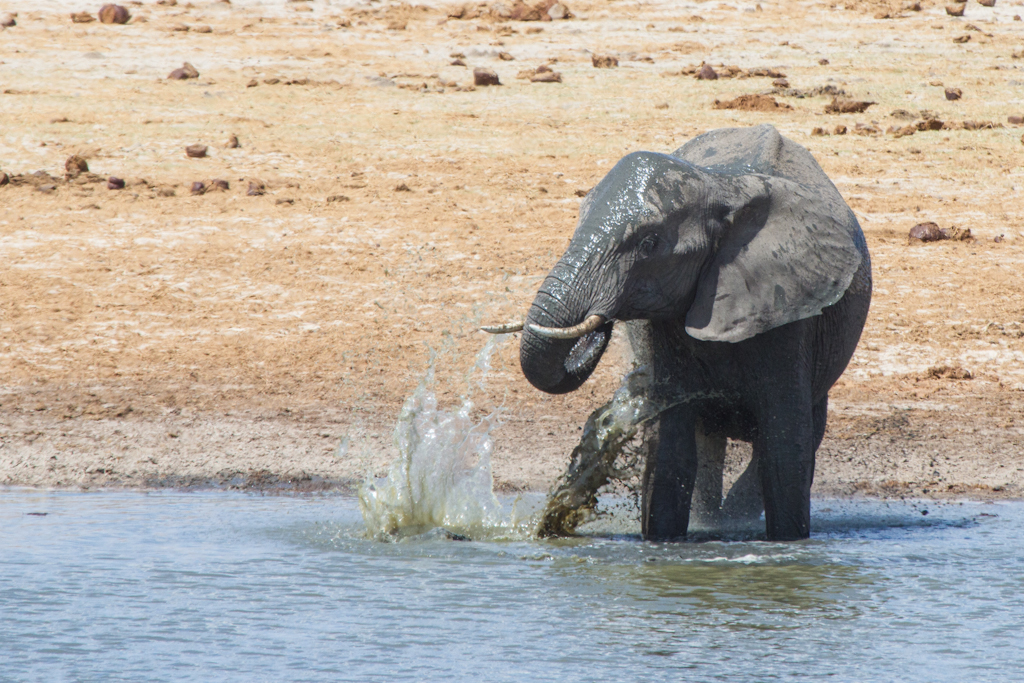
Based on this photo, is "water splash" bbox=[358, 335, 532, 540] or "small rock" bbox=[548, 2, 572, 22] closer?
"water splash" bbox=[358, 335, 532, 540]

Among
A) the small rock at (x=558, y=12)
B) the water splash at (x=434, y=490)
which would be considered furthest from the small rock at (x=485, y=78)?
the water splash at (x=434, y=490)

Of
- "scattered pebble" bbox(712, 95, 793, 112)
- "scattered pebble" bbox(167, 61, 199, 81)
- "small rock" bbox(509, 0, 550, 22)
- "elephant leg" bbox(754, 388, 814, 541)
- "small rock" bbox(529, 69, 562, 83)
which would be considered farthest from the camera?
"small rock" bbox(509, 0, 550, 22)

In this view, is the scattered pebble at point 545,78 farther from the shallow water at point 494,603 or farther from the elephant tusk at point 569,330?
A: the elephant tusk at point 569,330

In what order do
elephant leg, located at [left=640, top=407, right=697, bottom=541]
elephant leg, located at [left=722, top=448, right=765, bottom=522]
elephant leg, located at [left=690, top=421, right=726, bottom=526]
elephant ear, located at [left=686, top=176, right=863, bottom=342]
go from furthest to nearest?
1. elephant leg, located at [left=722, top=448, right=765, bottom=522]
2. elephant leg, located at [left=690, top=421, right=726, bottom=526]
3. elephant leg, located at [left=640, top=407, right=697, bottom=541]
4. elephant ear, located at [left=686, top=176, right=863, bottom=342]

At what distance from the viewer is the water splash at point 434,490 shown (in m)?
6.82

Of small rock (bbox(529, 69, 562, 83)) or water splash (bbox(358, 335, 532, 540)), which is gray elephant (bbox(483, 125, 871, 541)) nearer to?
water splash (bbox(358, 335, 532, 540))

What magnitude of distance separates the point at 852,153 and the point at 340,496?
327 inches

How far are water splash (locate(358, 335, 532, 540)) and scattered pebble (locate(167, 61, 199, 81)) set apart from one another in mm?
11789

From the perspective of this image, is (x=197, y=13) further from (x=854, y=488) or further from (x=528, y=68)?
(x=854, y=488)

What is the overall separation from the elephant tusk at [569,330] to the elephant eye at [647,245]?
14.0 inches

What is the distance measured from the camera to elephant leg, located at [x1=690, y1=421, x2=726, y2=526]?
6.73 metres

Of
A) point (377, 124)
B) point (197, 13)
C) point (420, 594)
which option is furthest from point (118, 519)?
point (197, 13)

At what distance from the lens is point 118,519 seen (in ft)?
23.4

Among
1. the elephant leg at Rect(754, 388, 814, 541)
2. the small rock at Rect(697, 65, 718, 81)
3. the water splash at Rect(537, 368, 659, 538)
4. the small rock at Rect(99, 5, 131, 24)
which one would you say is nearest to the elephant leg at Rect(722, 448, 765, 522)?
the water splash at Rect(537, 368, 659, 538)
